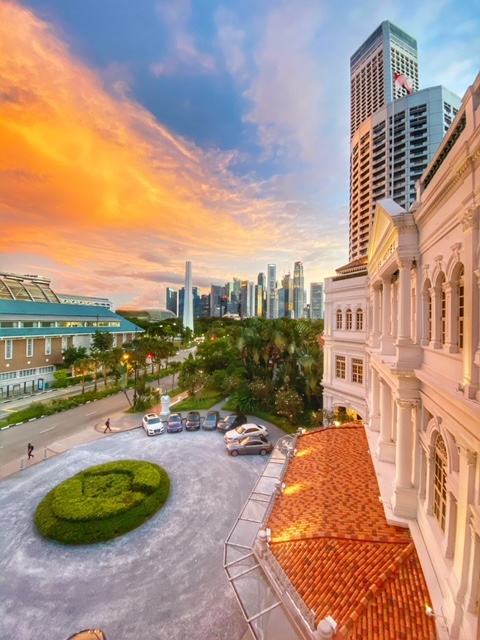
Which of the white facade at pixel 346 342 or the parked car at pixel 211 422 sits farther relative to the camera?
the parked car at pixel 211 422

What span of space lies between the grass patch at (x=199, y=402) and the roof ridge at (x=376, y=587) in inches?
907

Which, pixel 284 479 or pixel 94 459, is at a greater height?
pixel 284 479

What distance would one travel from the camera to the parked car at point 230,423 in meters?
22.5

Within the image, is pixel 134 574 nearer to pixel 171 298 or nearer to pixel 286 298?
pixel 286 298

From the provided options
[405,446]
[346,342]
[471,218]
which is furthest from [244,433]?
[471,218]

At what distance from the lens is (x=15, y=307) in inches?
1459

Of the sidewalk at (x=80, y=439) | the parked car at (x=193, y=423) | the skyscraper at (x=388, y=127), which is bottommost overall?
the sidewalk at (x=80, y=439)

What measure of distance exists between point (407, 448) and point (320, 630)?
4.35m

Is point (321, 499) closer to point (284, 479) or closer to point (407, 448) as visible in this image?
point (284, 479)

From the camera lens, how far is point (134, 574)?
9.82m

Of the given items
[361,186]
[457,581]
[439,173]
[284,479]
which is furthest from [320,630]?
[361,186]

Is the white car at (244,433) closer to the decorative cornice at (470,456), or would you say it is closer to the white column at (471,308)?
the decorative cornice at (470,456)

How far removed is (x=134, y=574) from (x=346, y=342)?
15779mm

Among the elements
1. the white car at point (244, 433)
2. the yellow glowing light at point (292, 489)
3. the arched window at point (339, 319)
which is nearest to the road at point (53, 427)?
the white car at point (244, 433)
